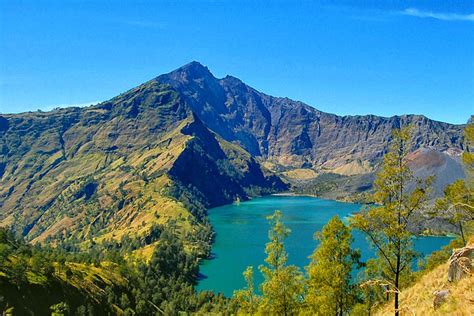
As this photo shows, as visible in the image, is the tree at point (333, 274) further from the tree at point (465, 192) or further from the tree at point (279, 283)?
the tree at point (465, 192)

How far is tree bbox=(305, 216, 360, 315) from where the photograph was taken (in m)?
36.8

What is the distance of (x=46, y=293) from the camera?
378ft

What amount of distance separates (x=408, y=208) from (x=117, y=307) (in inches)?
5137

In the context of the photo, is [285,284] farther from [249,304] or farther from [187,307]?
[187,307]

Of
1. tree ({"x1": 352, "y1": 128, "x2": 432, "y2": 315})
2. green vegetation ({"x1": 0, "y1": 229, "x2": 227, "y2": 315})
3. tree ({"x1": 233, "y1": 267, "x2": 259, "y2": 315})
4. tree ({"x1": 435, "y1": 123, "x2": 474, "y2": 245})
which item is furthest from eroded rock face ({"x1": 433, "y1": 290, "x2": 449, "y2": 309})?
green vegetation ({"x1": 0, "y1": 229, "x2": 227, "y2": 315})

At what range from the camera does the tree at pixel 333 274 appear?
3678 centimetres

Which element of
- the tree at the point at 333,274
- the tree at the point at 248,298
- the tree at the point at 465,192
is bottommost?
the tree at the point at 248,298

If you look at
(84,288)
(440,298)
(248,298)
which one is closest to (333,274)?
(248,298)

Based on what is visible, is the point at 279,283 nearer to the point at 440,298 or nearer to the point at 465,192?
the point at 440,298

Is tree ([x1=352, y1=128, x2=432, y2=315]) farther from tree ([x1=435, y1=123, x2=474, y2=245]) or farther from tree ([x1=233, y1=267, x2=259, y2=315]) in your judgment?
tree ([x1=233, y1=267, x2=259, y2=315])

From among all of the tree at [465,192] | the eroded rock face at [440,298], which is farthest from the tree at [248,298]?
the eroded rock face at [440,298]

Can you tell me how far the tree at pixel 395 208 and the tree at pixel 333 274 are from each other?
7370 mm

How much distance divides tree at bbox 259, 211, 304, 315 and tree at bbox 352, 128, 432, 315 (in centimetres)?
1222

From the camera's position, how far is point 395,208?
2917 cm
